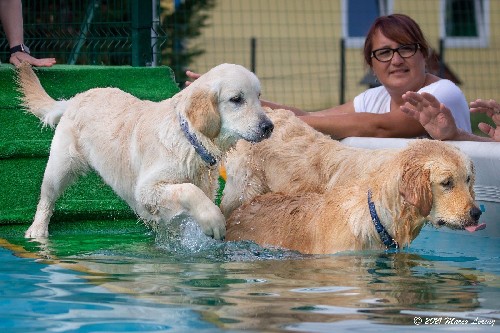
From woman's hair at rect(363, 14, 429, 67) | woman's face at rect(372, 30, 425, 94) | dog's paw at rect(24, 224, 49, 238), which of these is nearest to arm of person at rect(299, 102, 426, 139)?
woman's face at rect(372, 30, 425, 94)

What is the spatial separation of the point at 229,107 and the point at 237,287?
117 centimetres

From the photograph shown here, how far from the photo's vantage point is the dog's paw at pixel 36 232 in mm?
6094

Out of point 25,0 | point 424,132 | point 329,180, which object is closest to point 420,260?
point 329,180

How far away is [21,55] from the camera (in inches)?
288

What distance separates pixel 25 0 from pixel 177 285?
6338 millimetres

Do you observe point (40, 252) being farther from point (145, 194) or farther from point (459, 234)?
point (459, 234)

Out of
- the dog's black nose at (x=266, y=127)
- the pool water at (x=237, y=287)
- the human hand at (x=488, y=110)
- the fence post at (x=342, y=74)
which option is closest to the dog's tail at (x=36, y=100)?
the pool water at (x=237, y=287)

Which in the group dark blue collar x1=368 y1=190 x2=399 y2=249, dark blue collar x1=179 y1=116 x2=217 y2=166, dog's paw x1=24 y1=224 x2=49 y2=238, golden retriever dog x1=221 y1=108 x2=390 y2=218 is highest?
dark blue collar x1=179 y1=116 x2=217 y2=166

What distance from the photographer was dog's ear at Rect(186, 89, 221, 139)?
5027mm

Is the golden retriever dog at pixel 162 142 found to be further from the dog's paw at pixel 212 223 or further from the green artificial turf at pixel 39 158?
the green artificial turf at pixel 39 158

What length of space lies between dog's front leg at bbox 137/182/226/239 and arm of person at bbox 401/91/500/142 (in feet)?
5.23

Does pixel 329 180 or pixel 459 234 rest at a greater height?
pixel 329 180

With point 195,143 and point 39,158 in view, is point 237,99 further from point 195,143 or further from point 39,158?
point 39,158

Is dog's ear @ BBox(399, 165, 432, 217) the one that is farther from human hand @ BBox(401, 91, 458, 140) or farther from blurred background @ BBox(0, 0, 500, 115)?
blurred background @ BBox(0, 0, 500, 115)
